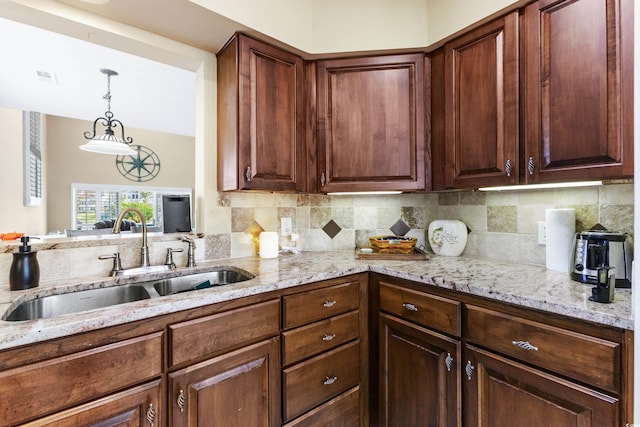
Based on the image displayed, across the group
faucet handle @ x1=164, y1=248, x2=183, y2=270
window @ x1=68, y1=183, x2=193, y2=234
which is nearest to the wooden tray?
faucet handle @ x1=164, y1=248, x2=183, y2=270

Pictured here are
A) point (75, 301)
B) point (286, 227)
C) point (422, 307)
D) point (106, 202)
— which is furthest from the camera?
point (106, 202)

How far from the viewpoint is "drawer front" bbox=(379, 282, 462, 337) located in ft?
4.06

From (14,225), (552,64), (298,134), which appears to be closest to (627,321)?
(552,64)

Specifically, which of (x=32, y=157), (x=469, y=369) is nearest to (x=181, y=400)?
(x=469, y=369)

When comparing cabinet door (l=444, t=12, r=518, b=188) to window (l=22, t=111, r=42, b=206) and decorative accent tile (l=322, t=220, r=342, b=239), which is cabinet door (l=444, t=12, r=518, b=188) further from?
window (l=22, t=111, r=42, b=206)

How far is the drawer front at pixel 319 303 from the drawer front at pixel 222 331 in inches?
2.6

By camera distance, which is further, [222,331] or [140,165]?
[140,165]

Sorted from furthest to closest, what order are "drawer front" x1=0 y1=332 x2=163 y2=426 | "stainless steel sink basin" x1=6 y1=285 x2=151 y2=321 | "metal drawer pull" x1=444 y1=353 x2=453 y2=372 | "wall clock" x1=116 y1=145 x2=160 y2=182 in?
"wall clock" x1=116 y1=145 x2=160 y2=182
"metal drawer pull" x1=444 y1=353 x2=453 y2=372
"stainless steel sink basin" x1=6 y1=285 x2=151 y2=321
"drawer front" x1=0 y1=332 x2=163 y2=426

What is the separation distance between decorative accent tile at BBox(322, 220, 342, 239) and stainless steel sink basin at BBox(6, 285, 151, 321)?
3.89ft

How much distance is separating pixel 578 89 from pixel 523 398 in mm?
1152

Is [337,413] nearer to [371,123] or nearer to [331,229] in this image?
[331,229]

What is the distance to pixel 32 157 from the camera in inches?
161

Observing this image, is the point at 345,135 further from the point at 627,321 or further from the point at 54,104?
the point at 54,104

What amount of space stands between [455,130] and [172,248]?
5.31 ft
